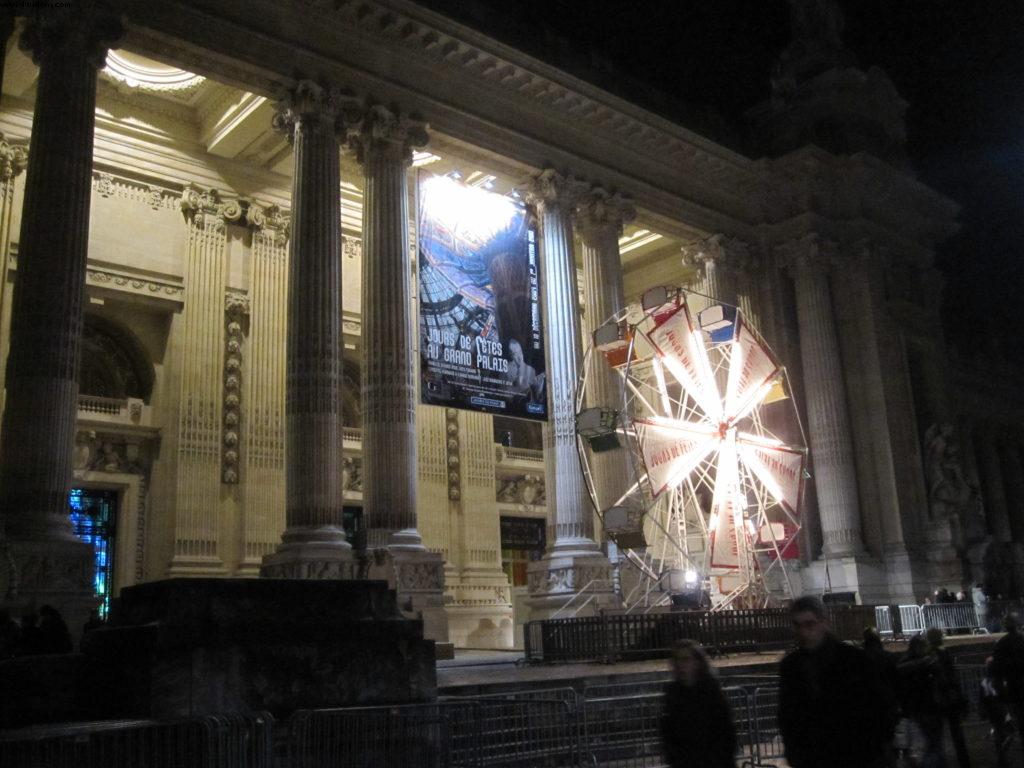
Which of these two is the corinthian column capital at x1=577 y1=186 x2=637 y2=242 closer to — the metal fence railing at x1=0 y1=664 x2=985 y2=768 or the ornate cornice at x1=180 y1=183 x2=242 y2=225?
the ornate cornice at x1=180 y1=183 x2=242 y2=225

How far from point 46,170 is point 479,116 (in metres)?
9.70

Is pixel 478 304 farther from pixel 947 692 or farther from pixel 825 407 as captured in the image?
pixel 947 692

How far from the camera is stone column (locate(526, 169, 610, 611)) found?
2142 centimetres

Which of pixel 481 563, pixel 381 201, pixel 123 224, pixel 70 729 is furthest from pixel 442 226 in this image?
pixel 70 729

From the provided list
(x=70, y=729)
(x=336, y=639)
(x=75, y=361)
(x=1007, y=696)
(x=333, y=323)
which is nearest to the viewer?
(x=70, y=729)

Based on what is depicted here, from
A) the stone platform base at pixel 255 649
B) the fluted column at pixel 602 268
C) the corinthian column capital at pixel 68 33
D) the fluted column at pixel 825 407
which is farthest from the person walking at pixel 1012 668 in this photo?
the fluted column at pixel 825 407

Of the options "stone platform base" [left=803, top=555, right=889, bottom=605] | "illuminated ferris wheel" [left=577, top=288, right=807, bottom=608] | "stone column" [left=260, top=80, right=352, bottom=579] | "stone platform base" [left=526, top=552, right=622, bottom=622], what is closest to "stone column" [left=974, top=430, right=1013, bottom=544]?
"stone platform base" [left=803, top=555, right=889, bottom=605]

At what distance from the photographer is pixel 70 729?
20.6 ft

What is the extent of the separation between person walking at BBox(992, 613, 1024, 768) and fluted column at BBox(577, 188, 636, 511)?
14.2 meters

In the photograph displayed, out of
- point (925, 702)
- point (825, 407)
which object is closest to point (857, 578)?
point (825, 407)

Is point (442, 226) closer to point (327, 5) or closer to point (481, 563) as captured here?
point (327, 5)

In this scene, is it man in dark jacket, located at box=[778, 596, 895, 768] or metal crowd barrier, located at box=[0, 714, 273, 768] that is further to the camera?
metal crowd barrier, located at box=[0, 714, 273, 768]

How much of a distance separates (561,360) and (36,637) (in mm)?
13687

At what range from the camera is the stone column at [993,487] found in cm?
4316
